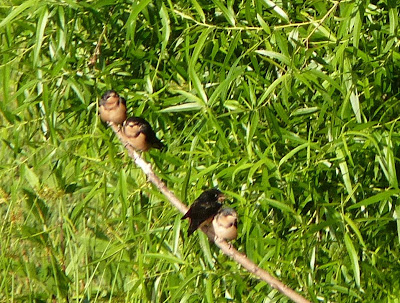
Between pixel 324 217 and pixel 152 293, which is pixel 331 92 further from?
pixel 152 293

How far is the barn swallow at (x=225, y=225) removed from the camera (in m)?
1.71

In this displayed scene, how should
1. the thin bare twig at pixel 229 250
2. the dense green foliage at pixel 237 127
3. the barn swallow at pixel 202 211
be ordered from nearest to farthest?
the thin bare twig at pixel 229 250 → the barn swallow at pixel 202 211 → the dense green foliage at pixel 237 127

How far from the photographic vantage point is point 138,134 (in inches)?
73.5

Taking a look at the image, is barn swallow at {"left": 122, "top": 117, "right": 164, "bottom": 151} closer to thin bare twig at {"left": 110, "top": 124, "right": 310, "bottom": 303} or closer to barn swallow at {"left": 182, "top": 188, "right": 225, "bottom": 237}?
thin bare twig at {"left": 110, "top": 124, "right": 310, "bottom": 303}

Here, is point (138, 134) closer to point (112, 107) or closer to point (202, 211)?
point (112, 107)

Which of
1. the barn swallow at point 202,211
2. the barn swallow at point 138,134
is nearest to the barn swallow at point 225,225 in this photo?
the barn swallow at point 202,211

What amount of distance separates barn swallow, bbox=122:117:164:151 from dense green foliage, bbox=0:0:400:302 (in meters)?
0.08

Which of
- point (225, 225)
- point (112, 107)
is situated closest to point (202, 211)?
point (225, 225)

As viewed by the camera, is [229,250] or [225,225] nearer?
[229,250]

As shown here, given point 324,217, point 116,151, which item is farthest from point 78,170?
point 324,217

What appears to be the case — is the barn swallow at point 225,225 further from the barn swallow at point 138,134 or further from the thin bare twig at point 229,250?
the barn swallow at point 138,134

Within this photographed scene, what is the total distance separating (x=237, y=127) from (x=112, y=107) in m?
0.30

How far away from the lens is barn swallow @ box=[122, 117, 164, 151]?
187 cm

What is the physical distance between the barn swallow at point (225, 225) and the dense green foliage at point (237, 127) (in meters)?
0.11
